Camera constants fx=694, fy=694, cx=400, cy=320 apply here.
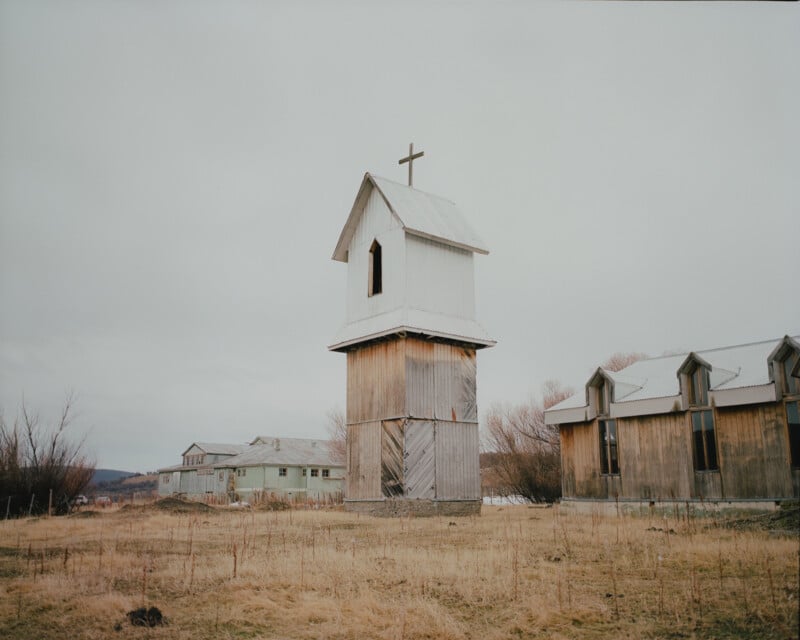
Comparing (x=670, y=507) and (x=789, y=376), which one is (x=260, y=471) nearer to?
(x=670, y=507)

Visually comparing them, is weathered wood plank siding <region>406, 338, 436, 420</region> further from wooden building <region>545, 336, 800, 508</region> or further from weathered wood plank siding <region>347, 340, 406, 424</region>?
wooden building <region>545, 336, 800, 508</region>

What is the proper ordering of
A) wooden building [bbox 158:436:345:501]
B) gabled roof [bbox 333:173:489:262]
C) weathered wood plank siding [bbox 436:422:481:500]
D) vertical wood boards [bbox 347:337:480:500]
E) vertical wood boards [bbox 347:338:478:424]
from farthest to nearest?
1. wooden building [bbox 158:436:345:501]
2. gabled roof [bbox 333:173:489:262]
3. weathered wood plank siding [bbox 436:422:481:500]
4. vertical wood boards [bbox 347:338:478:424]
5. vertical wood boards [bbox 347:337:480:500]

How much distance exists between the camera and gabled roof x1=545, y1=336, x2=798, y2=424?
21844mm

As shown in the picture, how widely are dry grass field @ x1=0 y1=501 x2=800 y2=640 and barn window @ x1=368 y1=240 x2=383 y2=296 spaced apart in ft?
45.6

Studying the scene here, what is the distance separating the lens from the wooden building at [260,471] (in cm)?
6200

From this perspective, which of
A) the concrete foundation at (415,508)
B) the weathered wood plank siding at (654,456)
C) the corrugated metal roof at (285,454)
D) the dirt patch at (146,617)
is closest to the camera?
the dirt patch at (146,617)

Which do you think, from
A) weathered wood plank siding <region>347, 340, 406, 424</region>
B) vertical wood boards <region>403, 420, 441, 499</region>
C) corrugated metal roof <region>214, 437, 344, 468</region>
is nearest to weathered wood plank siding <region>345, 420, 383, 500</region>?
weathered wood plank siding <region>347, 340, 406, 424</region>

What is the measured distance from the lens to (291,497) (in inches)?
2399

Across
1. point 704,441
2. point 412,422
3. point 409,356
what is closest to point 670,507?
point 704,441

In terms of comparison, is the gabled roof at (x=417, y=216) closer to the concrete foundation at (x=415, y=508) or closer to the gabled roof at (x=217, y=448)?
the concrete foundation at (x=415, y=508)

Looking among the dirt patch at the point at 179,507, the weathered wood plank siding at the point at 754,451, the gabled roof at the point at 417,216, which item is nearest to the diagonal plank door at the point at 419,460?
the gabled roof at the point at 417,216

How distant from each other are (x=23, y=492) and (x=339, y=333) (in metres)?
18.0

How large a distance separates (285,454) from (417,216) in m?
41.7

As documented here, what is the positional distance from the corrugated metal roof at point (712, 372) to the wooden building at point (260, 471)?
3485cm
